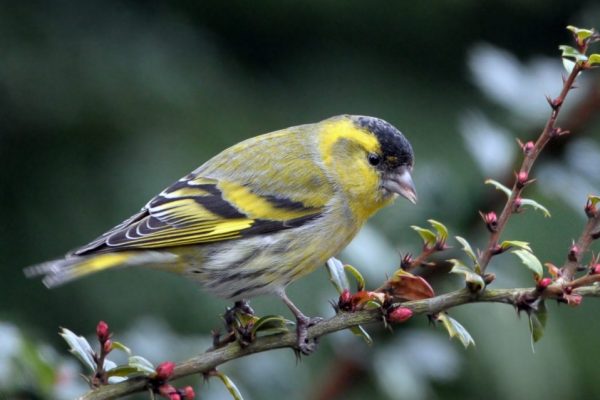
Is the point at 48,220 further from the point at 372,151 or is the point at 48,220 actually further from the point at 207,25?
the point at 372,151

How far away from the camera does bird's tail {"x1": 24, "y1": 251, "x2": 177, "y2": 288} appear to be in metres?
3.62

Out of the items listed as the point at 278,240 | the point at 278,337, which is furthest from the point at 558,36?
the point at 278,337

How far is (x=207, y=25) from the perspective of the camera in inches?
280

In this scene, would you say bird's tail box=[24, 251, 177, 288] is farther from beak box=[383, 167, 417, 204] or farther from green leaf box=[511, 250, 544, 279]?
green leaf box=[511, 250, 544, 279]

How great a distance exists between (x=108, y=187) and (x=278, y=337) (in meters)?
3.26

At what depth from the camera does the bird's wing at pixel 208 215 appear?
4.10m

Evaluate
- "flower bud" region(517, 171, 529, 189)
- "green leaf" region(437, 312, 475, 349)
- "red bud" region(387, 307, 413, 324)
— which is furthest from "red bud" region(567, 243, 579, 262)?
"red bud" region(387, 307, 413, 324)

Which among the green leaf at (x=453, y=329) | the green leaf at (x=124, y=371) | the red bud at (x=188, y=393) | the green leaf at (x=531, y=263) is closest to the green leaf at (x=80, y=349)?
the green leaf at (x=124, y=371)

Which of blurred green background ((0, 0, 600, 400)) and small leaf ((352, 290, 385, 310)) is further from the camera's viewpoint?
blurred green background ((0, 0, 600, 400))

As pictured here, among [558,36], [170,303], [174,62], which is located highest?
[174,62]

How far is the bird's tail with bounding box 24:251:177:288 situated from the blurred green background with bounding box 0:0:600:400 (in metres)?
0.28

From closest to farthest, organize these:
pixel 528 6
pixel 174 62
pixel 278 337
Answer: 1. pixel 278 337
2. pixel 174 62
3. pixel 528 6

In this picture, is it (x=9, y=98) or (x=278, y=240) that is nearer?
(x=278, y=240)

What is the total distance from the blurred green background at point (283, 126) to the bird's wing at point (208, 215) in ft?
1.16
